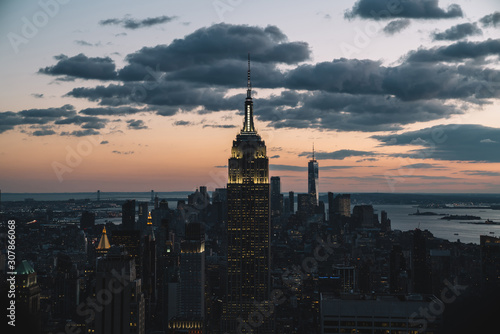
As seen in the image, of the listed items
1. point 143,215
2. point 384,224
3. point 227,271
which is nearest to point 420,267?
point 227,271

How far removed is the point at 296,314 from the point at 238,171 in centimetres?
2081

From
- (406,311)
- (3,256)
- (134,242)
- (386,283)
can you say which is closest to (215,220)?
(134,242)

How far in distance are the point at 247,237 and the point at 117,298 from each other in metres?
38.5

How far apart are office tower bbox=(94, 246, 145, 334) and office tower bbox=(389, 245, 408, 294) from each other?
44.9 m

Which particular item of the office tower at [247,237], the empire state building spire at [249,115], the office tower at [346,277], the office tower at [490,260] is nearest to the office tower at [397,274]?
the office tower at [346,277]

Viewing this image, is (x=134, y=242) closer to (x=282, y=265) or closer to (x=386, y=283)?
(x=282, y=265)

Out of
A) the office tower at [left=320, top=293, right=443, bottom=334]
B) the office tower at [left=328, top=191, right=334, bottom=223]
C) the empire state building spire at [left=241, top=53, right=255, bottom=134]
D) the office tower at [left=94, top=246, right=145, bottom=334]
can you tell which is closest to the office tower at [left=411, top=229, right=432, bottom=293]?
the empire state building spire at [left=241, top=53, right=255, bottom=134]

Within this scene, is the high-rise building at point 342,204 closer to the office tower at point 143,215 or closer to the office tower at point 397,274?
the office tower at point 143,215

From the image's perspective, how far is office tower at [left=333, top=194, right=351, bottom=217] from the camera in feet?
485

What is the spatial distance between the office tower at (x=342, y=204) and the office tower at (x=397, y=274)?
61.0 m

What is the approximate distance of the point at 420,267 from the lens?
75.1 meters

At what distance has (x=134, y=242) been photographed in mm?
78938

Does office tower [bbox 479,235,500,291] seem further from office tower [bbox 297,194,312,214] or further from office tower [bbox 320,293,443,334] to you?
office tower [bbox 297,194,312,214]

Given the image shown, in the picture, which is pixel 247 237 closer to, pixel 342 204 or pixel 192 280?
pixel 192 280
